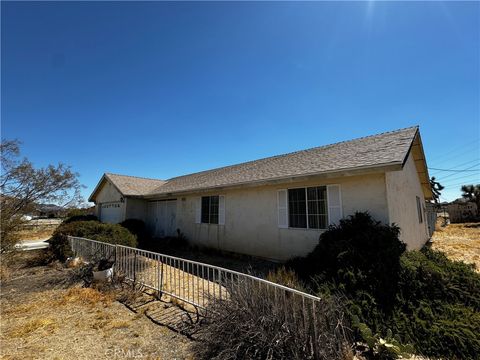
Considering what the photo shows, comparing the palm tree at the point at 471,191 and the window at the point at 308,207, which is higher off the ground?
the palm tree at the point at 471,191

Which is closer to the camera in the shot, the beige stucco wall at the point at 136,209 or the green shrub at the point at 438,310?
the green shrub at the point at 438,310

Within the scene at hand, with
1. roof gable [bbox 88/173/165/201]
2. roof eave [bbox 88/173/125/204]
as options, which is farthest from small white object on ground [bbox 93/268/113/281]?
roof eave [bbox 88/173/125/204]

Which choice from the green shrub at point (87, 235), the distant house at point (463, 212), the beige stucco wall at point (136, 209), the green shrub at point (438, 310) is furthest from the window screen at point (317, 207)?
the distant house at point (463, 212)

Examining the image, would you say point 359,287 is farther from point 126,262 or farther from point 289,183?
point 126,262

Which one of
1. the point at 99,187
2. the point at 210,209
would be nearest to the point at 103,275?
the point at 210,209

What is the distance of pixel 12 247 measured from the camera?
28.1 ft

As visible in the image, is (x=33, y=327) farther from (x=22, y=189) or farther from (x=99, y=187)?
(x=99, y=187)

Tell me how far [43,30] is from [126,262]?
7.61 metres

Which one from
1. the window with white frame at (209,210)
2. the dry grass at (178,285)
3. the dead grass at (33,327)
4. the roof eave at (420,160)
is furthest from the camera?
the window with white frame at (209,210)

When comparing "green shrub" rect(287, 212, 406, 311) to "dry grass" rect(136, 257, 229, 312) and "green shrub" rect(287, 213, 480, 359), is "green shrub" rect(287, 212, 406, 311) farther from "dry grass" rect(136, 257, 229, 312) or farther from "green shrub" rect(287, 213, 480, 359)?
"dry grass" rect(136, 257, 229, 312)

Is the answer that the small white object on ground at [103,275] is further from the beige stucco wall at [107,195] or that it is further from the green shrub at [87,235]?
the beige stucco wall at [107,195]

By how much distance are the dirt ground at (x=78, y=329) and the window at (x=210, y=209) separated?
6166 millimetres

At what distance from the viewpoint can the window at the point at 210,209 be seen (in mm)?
11977

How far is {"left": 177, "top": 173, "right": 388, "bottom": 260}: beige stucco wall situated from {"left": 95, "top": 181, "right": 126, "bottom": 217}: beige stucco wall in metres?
7.68
